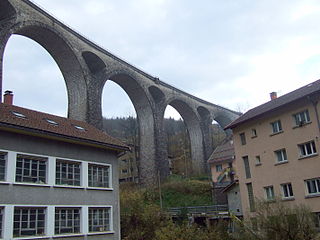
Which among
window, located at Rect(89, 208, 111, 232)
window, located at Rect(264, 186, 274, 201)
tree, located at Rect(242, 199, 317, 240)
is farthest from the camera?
window, located at Rect(264, 186, 274, 201)

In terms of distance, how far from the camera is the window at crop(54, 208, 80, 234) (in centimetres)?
1463

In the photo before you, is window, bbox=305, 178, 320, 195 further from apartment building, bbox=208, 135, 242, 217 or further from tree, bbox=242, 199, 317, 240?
apartment building, bbox=208, 135, 242, 217

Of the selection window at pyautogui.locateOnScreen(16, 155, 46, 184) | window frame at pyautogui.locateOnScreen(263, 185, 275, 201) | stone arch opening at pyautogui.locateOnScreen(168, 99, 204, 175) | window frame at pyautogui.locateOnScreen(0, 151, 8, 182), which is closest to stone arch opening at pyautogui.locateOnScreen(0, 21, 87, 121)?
window at pyautogui.locateOnScreen(16, 155, 46, 184)

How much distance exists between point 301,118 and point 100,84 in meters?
20.1

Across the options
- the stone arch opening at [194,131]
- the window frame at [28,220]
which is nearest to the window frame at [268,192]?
the window frame at [28,220]

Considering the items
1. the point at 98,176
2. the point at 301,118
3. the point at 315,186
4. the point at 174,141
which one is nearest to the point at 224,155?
the point at 301,118

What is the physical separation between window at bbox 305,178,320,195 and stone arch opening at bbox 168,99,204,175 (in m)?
30.5

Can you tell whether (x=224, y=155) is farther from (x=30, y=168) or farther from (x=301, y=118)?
(x=30, y=168)

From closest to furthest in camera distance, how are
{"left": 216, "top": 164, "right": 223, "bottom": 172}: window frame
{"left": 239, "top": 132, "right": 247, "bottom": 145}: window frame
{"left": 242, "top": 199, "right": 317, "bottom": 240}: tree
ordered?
1. {"left": 242, "top": 199, "right": 317, "bottom": 240}: tree
2. {"left": 239, "top": 132, "right": 247, "bottom": 145}: window frame
3. {"left": 216, "top": 164, "right": 223, "bottom": 172}: window frame

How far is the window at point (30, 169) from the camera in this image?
45.3 ft

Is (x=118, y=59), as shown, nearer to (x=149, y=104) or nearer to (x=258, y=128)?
(x=149, y=104)

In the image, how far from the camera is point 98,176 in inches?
674

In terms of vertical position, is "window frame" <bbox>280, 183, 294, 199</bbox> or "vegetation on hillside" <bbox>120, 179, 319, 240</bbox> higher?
"window frame" <bbox>280, 183, 294, 199</bbox>

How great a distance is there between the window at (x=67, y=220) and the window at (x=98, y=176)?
5.40ft
